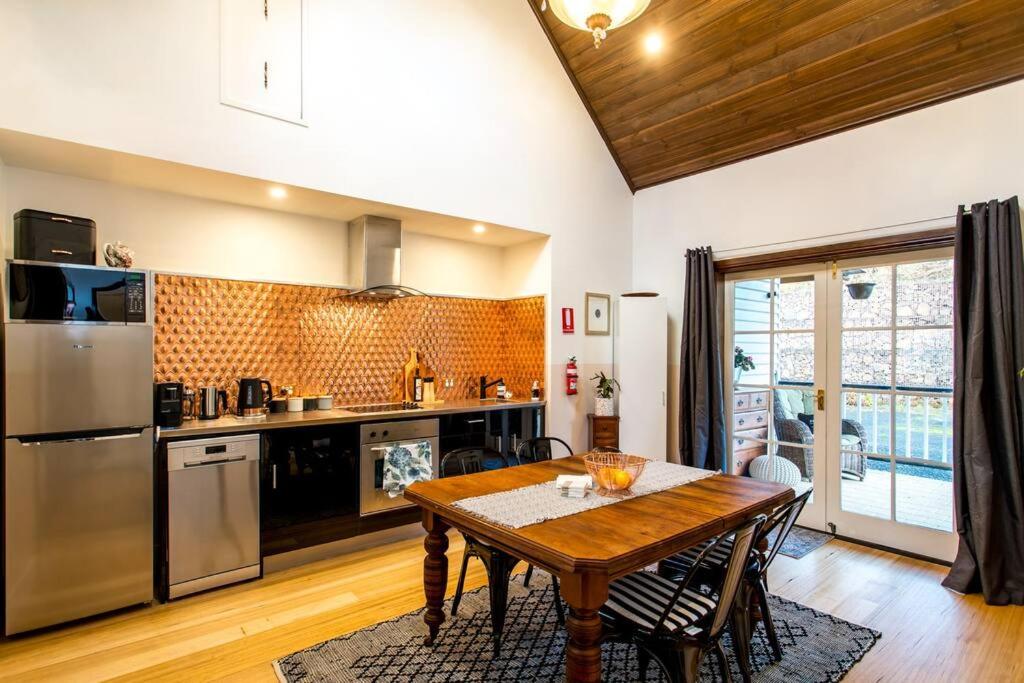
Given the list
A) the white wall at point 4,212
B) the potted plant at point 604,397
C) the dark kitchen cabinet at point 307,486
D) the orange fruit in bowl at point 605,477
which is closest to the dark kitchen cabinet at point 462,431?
the dark kitchen cabinet at point 307,486

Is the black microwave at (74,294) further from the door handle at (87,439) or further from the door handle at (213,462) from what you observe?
the door handle at (213,462)

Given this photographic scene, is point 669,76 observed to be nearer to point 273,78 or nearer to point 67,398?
point 273,78

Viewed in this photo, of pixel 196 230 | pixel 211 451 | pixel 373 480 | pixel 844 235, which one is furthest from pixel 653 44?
pixel 211 451

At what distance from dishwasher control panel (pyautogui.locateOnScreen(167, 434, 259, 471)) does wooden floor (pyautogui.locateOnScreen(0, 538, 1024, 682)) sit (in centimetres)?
74

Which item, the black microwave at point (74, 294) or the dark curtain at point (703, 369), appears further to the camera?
the dark curtain at point (703, 369)

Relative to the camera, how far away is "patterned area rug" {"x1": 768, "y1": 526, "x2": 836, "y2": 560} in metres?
3.57

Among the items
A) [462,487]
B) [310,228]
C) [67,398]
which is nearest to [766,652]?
[462,487]

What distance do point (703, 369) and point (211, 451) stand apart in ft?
11.8

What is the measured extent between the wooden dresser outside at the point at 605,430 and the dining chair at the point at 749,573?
2113 mm

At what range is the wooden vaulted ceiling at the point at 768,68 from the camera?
3.05 metres

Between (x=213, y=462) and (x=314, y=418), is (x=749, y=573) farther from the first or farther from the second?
(x=213, y=462)

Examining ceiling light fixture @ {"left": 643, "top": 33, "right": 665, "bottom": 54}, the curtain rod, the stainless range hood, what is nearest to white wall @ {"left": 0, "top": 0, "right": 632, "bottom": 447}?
the stainless range hood

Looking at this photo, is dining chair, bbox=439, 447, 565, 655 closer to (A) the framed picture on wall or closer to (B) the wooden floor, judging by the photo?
(B) the wooden floor

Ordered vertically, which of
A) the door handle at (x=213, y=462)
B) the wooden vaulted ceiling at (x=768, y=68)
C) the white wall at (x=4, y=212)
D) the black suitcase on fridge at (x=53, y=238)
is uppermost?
the wooden vaulted ceiling at (x=768, y=68)
